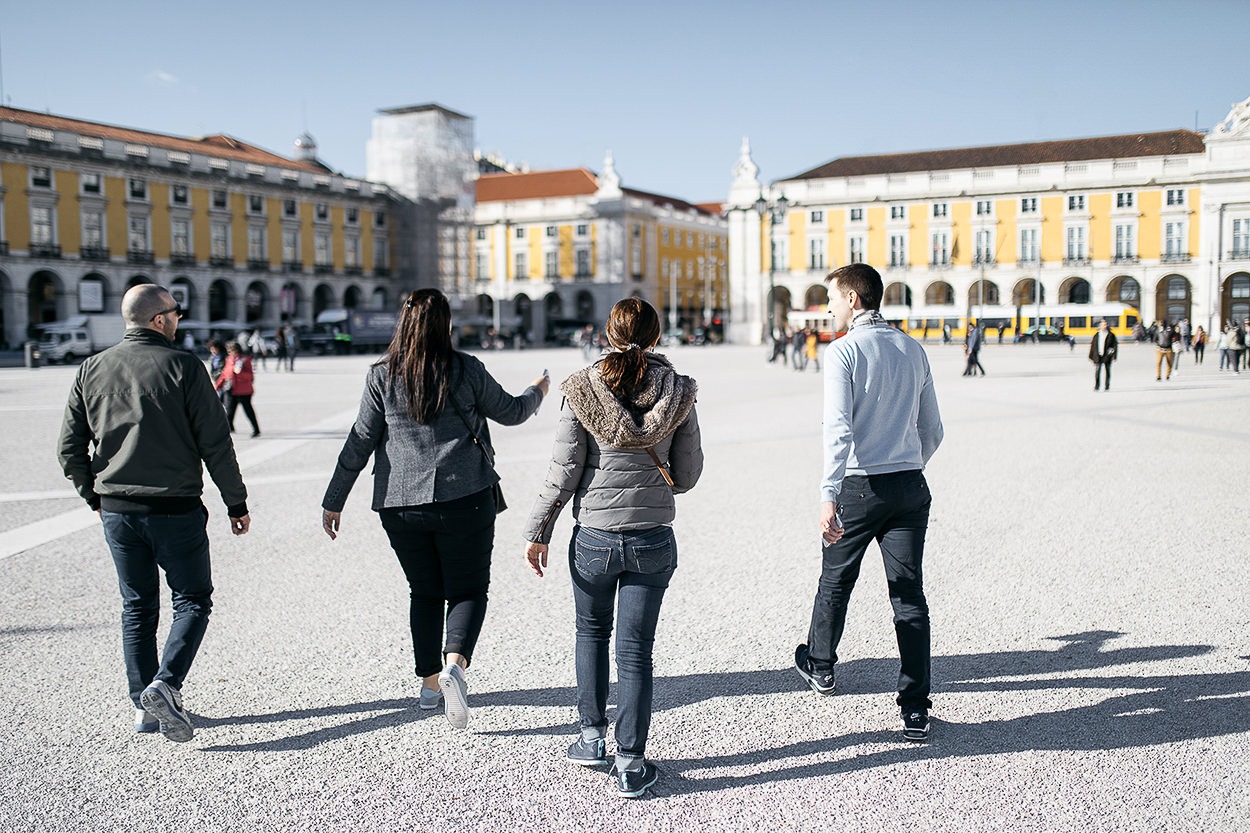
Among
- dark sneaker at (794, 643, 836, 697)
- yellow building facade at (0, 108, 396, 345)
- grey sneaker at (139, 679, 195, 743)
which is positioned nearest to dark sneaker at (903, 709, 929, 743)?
dark sneaker at (794, 643, 836, 697)

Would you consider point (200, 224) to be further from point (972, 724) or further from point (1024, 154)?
point (972, 724)

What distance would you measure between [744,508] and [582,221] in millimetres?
63085

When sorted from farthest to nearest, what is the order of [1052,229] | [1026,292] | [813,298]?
1. [813,298]
2. [1026,292]
3. [1052,229]

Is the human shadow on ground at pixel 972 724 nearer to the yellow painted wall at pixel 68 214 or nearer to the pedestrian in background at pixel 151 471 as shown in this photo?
the pedestrian in background at pixel 151 471

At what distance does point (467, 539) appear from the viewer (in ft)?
12.3

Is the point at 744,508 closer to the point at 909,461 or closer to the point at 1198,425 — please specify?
the point at 909,461

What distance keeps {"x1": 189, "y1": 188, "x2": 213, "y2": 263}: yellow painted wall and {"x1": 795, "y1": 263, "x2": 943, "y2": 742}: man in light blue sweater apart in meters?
57.4

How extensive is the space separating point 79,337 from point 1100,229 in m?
53.6

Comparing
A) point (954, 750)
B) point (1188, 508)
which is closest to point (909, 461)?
point (954, 750)

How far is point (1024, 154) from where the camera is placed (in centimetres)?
6444

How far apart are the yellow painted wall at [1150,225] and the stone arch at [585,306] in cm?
3357

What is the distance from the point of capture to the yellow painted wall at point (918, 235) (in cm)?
6425

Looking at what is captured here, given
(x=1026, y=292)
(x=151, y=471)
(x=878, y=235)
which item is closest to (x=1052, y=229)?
(x=1026, y=292)

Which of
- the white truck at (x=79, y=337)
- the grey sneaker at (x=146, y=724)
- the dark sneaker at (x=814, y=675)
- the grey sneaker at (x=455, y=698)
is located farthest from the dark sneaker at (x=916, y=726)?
the white truck at (x=79, y=337)
